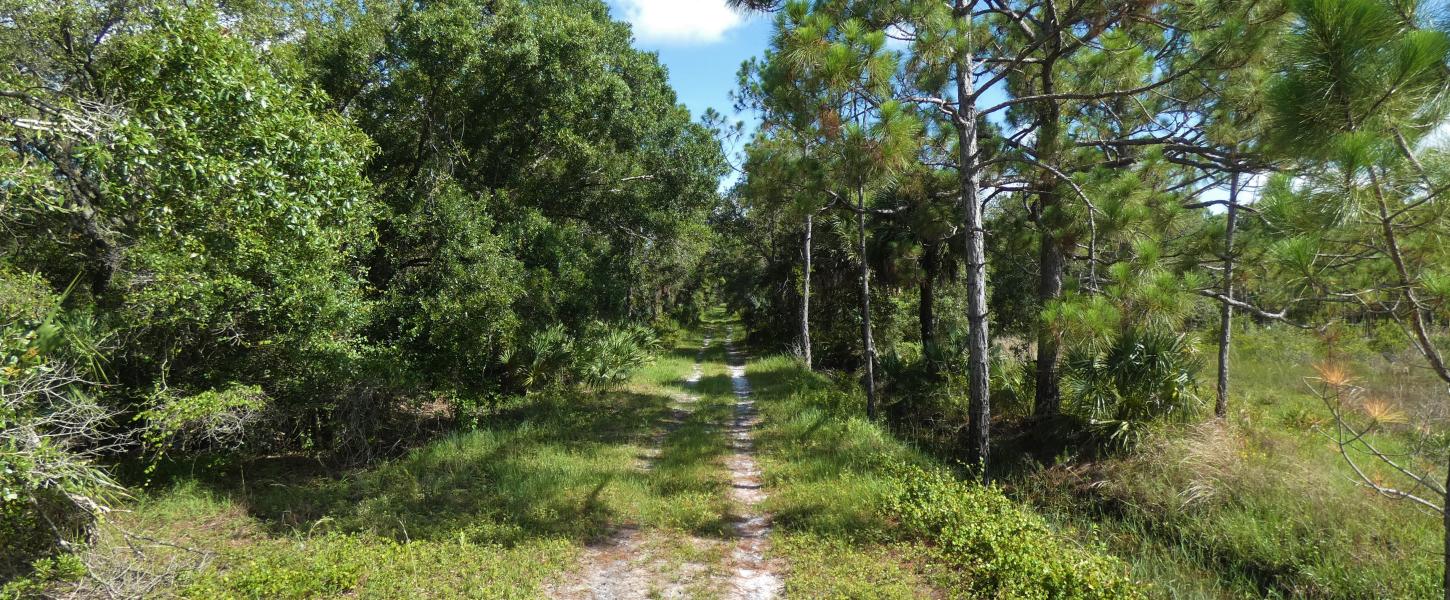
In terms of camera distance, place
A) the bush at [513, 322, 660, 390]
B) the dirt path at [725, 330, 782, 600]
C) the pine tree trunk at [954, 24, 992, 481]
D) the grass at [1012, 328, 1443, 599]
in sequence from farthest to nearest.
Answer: the bush at [513, 322, 660, 390]
the pine tree trunk at [954, 24, 992, 481]
the grass at [1012, 328, 1443, 599]
the dirt path at [725, 330, 782, 600]

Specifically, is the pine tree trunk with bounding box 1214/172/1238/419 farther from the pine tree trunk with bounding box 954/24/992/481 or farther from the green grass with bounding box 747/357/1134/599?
the green grass with bounding box 747/357/1134/599

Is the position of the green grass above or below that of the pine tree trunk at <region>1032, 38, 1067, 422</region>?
below

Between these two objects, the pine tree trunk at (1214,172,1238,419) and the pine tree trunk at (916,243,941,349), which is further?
the pine tree trunk at (916,243,941,349)

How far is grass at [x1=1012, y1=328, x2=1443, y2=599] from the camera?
5.36m

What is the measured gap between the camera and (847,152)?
23.4ft

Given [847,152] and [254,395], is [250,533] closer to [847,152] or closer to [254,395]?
[254,395]

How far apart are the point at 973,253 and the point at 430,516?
7.20 m

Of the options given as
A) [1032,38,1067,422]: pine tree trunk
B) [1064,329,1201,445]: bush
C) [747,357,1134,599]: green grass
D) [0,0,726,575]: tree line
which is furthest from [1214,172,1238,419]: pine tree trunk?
[0,0,726,575]: tree line

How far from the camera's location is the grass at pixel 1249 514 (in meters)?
5.36

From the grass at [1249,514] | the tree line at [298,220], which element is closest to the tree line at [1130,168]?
the grass at [1249,514]

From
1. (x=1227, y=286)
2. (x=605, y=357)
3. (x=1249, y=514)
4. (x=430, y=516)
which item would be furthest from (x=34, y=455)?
(x=1227, y=286)

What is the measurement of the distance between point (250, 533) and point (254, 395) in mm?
1956

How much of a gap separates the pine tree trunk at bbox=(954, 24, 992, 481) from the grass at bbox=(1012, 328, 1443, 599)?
45.6 inches

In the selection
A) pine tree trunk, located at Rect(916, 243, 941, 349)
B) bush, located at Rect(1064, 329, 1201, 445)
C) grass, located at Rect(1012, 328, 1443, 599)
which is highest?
pine tree trunk, located at Rect(916, 243, 941, 349)
